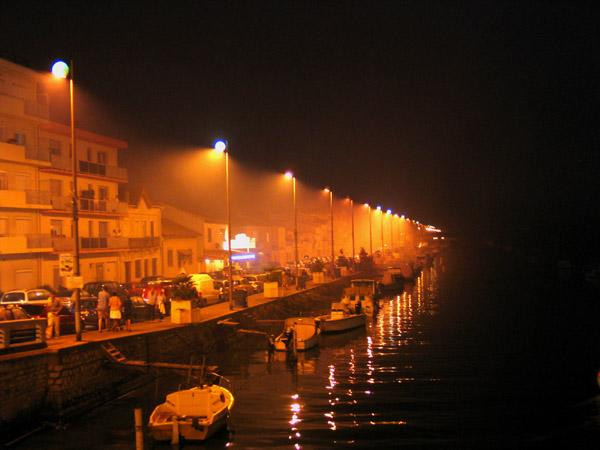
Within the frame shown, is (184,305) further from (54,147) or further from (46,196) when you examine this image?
(54,147)

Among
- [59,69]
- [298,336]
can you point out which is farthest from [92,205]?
[59,69]

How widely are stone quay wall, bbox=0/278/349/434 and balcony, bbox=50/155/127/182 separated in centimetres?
1981

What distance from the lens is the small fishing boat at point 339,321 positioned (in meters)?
37.0

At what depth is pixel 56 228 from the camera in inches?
1633

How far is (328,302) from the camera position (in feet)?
172

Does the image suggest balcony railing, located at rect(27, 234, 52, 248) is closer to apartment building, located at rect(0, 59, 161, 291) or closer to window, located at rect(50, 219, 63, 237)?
apartment building, located at rect(0, 59, 161, 291)

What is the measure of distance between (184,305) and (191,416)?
10.3 meters

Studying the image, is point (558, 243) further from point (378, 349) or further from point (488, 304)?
point (378, 349)

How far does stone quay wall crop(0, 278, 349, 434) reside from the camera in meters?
17.0

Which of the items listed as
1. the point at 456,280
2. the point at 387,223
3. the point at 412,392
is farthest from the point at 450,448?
the point at 387,223

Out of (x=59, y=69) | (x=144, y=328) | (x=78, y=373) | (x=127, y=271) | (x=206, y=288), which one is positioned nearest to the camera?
A: (x=59, y=69)

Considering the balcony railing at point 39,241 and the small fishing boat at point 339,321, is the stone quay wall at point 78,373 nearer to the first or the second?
the small fishing boat at point 339,321

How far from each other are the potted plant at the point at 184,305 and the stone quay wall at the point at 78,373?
1.73ft

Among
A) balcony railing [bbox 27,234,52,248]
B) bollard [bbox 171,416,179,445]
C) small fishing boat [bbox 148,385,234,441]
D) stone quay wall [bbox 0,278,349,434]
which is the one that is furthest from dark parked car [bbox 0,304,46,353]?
balcony railing [bbox 27,234,52,248]
